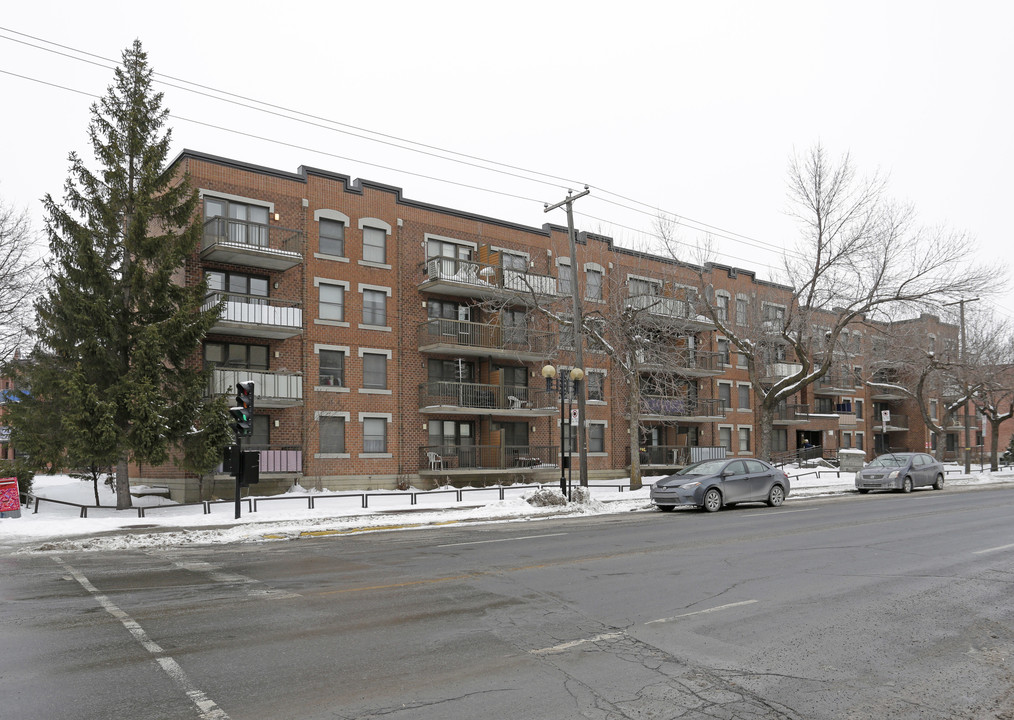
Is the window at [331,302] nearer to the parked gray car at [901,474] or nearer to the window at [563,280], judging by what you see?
the window at [563,280]

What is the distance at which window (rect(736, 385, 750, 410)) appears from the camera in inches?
1842

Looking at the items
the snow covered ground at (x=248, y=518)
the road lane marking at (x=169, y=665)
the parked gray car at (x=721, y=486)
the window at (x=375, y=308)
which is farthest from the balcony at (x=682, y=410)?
the road lane marking at (x=169, y=665)

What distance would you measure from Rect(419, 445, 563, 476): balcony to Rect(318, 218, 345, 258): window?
354 inches

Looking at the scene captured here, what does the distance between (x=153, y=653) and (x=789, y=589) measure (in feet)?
23.0

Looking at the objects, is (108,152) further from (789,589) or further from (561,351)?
(789,589)

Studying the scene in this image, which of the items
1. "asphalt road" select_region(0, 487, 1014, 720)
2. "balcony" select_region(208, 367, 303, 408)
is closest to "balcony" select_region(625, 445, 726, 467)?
"balcony" select_region(208, 367, 303, 408)

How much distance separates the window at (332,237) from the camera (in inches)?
1183

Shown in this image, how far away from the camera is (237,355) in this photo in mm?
27562

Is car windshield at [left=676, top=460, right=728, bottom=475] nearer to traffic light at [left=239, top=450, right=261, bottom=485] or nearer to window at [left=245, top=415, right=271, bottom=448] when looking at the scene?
traffic light at [left=239, top=450, right=261, bottom=485]

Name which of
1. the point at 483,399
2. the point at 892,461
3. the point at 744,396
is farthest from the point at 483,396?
the point at 744,396

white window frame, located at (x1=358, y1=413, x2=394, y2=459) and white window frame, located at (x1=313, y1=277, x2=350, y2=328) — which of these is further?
white window frame, located at (x1=358, y1=413, x2=394, y2=459)

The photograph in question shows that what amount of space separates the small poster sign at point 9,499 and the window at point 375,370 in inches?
541

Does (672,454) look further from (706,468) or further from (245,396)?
(245,396)

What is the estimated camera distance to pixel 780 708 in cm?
510
